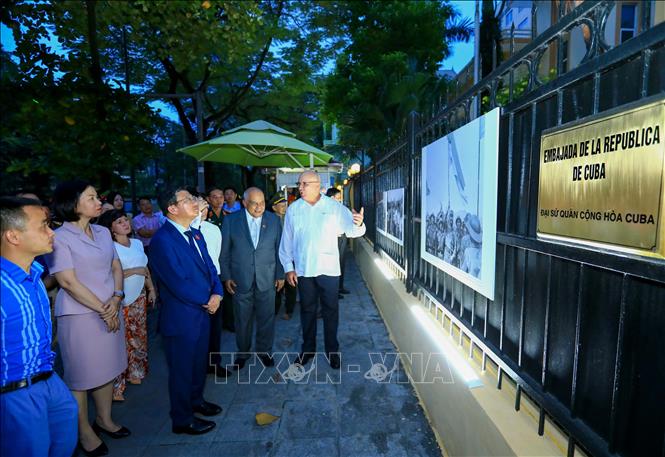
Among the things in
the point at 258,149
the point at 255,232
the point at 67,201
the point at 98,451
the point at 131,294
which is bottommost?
the point at 98,451

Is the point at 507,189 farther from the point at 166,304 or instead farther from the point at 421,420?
the point at 166,304

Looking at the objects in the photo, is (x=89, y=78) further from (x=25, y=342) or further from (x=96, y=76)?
(x=25, y=342)

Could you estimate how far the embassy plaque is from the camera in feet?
3.74

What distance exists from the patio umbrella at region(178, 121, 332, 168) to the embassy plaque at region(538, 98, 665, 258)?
4.27 meters

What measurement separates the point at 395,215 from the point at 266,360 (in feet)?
7.90

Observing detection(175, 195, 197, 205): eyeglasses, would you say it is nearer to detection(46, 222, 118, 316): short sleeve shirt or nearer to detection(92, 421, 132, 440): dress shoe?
detection(46, 222, 118, 316): short sleeve shirt

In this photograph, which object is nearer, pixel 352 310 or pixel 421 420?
pixel 421 420

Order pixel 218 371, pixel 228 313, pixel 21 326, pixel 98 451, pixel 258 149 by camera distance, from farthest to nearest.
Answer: pixel 258 149, pixel 228 313, pixel 218 371, pixel 98 451, pixel 21 326

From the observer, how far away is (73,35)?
8469 mm

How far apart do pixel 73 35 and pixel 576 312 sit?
10.5 metres

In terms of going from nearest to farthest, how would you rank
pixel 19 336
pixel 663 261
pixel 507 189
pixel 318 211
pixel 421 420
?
pixel 663 261, pixel 19 336, pixel 507 189, pixel 421 420, pixel 318 211

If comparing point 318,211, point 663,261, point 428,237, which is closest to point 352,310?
point 318,211

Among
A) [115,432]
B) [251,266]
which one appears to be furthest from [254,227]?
[115,432]

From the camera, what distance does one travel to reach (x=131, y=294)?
3.83m
